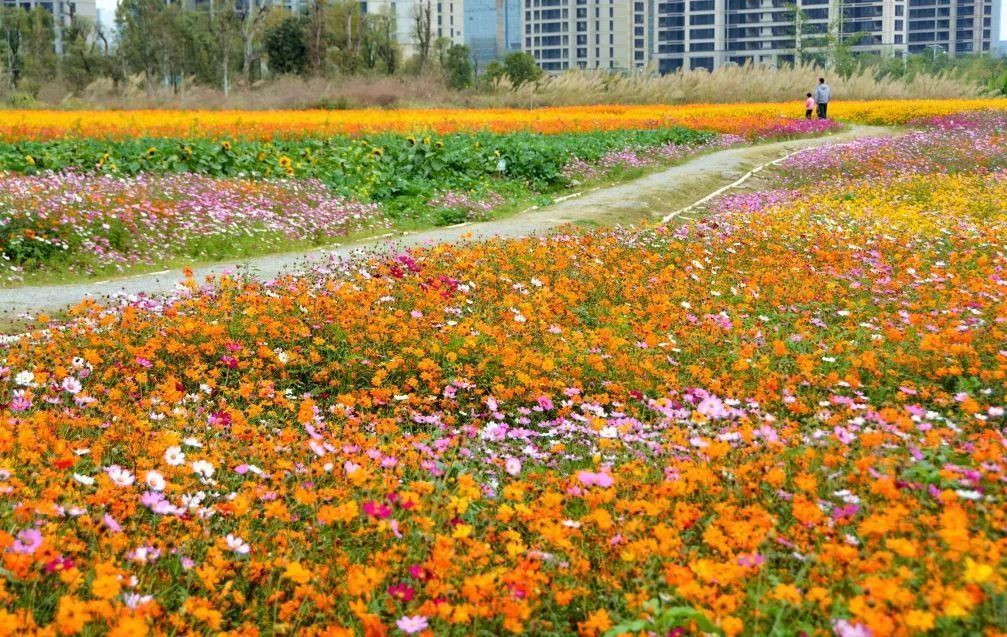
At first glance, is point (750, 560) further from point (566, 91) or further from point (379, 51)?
point (379, 51)

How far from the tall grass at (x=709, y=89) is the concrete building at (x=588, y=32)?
90572 millimetres

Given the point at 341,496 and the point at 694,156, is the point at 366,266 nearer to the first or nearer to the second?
the point at 341,496

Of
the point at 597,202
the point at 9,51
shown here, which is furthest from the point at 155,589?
the point at 9,51

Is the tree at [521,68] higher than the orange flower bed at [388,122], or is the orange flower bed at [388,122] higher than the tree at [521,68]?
the tree at [521,68]

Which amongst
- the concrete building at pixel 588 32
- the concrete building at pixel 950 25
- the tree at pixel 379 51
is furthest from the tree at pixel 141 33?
the concrete building at pixel 950 25

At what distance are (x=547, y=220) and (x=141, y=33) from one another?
5462cm

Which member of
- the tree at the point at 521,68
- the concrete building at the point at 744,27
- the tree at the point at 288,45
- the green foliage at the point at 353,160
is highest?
the concrete building at the point at 744,27

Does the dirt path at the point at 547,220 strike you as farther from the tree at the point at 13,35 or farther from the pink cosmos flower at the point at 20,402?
the tree at the point at 13,35

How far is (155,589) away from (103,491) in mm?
407

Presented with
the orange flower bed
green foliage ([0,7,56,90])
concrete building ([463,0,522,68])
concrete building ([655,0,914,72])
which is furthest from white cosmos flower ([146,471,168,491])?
concrete building ([463,0,522,68])

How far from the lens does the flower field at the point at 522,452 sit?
2676 millimetres

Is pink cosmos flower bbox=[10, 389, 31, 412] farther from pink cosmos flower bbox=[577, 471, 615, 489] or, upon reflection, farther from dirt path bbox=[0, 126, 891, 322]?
dirt path bbox=[0, 126, 891, 322]

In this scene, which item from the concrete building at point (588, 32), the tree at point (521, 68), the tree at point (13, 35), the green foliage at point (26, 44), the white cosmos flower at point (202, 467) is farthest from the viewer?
the concrete building at point (588, 32)

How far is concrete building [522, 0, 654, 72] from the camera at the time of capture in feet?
451
